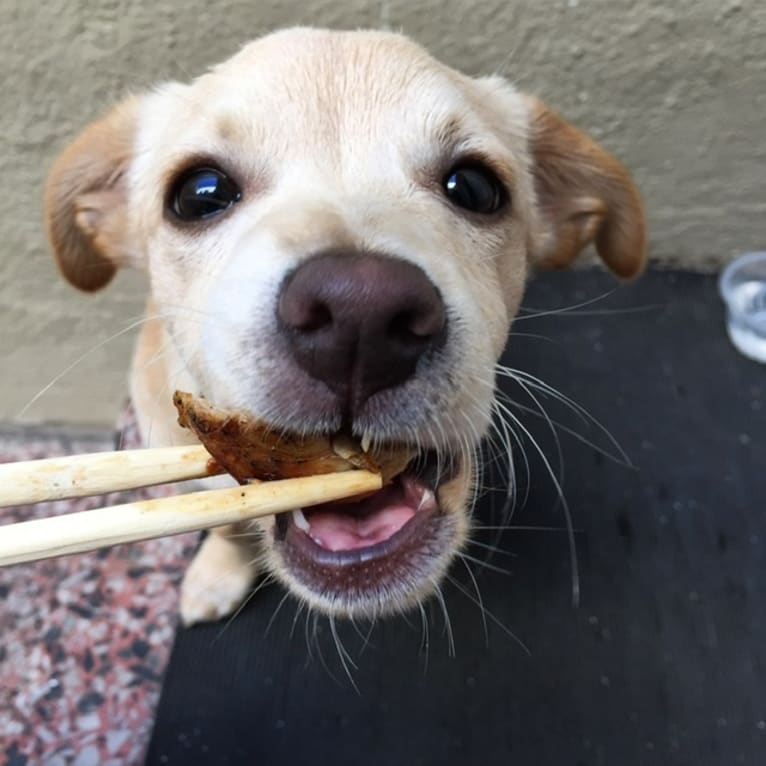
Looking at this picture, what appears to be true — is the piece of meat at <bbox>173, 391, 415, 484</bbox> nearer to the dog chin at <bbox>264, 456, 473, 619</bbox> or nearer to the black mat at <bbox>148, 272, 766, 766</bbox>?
the dog chin at <bbox>264, 456, 473, 619</bbox>

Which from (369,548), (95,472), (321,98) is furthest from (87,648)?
(321,98)

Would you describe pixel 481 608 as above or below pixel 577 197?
below

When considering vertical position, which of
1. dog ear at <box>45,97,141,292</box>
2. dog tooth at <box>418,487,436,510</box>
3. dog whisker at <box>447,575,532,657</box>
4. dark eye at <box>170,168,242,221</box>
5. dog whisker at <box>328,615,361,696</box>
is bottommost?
dog whisker at <box>328,615,361,696</box>

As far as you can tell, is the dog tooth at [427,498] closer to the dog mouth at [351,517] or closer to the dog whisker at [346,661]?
the dog mouth at [351,517]

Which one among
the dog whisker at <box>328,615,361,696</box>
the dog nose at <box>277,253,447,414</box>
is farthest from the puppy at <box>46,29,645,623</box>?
the dog whisker at <box>328,615,361,696</box>

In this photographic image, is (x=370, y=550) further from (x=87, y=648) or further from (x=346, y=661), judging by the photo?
(x=87, y=648)

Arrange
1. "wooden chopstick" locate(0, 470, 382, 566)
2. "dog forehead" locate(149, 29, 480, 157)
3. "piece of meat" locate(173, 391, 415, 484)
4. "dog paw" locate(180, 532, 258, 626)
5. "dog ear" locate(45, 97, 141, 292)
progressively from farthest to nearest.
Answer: "dog paw" locate(180, 532, 258, 626) → "dog ear" locate(45, 97, 141, 292) → "dog forehead" locate(149, 29, 480, 157) → "piece of meat" locate(173, 391, 415, 484) → "wooden chopstick" locate(0, 470, 382, 566)

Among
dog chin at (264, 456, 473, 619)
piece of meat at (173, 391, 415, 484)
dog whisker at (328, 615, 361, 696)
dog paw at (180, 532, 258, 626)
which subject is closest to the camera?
piece of meat at (173, 391, 415, 484)
